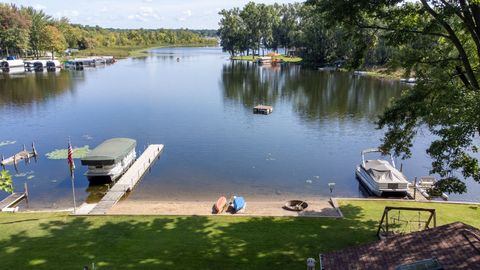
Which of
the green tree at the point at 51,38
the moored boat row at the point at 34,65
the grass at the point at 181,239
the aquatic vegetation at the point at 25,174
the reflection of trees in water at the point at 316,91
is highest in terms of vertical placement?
the green tree at the point at 51,38

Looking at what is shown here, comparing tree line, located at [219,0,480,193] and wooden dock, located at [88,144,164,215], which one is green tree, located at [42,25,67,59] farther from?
tree line, located at [219,0,480,193]

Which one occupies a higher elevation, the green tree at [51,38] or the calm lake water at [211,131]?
the green tree at [51,38]

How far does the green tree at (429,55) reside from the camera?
18.9 metres

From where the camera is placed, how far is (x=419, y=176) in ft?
135

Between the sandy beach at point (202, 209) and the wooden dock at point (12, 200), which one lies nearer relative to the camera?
the sandy beach at point (202, 209)

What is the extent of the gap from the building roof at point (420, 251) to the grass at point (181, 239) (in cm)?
397

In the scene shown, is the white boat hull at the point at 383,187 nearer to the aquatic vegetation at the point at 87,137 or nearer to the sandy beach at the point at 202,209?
the sandy beach at the point at 202,209

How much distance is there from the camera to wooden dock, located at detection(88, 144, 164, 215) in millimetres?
32250

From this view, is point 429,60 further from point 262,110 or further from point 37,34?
point 37,34

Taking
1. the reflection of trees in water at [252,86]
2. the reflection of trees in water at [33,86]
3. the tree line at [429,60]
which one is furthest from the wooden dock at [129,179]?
the reflection of trees in water at [33,86]

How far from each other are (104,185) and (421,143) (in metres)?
40.1

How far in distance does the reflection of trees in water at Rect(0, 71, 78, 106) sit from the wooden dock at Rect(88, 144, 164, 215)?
45749 mm

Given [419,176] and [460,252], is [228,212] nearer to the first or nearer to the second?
[460,252]

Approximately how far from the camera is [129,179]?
3906 centimetres
